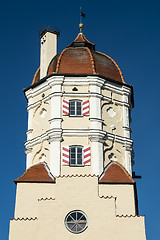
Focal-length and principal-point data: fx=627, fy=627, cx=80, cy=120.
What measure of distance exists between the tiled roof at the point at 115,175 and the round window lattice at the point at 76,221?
2.55 metres

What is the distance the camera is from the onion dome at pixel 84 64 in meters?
40.8

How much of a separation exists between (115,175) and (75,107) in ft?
17.2

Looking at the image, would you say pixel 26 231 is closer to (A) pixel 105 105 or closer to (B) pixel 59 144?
(B) pixel 59 144

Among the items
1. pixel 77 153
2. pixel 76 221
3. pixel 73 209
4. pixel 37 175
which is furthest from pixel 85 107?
pixel 76 221

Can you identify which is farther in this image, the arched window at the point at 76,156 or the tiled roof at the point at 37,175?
the arched window at the point at 76,156

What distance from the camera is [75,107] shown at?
39406 mm

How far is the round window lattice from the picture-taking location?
3466 centimetres

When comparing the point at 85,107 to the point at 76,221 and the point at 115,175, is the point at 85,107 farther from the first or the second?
the point at 76,221

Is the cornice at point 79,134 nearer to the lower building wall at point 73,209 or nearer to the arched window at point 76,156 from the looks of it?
the arched window at point 76,156

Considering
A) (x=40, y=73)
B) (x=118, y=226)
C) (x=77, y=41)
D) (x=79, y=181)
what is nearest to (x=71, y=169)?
(x=79, y=181)

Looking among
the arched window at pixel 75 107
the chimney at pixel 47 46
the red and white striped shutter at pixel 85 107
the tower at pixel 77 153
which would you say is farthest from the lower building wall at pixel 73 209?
the chimney at pixel 47 46

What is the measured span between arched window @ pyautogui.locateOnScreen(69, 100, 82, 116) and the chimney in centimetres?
414

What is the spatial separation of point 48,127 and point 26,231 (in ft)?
24.0

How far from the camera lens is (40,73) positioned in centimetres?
4250
